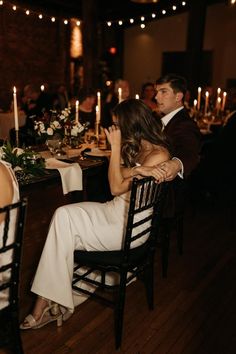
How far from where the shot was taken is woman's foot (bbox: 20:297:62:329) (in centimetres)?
194

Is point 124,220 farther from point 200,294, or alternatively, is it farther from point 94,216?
point 200,294

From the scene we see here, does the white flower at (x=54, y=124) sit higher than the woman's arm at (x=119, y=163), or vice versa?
the white flower at (x=54, y=124)

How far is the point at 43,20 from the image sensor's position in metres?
8.66

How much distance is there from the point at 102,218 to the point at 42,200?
2173mm

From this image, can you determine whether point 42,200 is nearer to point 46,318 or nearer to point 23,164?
point 23,164

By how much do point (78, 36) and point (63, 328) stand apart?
8953mm

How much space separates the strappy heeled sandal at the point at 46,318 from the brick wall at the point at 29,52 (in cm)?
690

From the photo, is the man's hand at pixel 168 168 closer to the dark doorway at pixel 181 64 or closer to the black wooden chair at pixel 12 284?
the black wooden chair at pixel 12 284

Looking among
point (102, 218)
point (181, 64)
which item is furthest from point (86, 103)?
point (181, 64)

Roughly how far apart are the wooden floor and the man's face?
3.98 feet

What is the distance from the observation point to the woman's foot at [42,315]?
6.36 feet

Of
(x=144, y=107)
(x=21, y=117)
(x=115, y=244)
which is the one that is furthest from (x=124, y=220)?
(x=21, y=117)

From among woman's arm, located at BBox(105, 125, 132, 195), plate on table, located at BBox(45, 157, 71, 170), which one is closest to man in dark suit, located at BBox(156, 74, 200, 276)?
woman's arm, located at BBox(105, 125, 132, 195)

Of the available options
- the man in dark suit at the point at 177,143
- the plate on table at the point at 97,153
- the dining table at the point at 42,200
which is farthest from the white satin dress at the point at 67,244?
the plate on table at the point at 97,153
